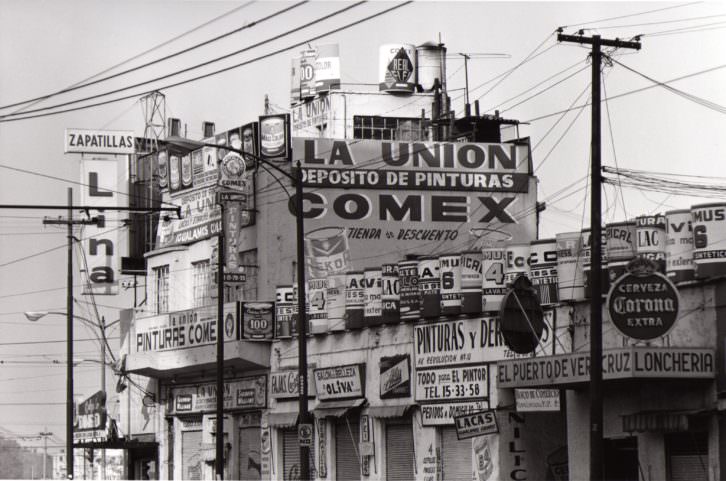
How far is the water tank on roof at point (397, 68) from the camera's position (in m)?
93.1

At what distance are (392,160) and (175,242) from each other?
9.79 m

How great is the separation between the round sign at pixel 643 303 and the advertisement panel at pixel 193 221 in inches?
1062

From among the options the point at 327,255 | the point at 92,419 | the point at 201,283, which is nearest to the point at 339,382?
the point at 327,255

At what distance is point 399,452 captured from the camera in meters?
44.2

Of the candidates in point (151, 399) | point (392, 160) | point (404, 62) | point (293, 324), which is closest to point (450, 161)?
point (392, 160)

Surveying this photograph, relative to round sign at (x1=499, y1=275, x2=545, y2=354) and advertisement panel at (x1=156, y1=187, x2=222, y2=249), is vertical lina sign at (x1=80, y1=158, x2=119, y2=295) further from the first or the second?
round sign at (x1=499, y1=275, x2=545, y2=354)

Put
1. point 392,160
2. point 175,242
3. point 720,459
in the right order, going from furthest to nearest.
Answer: point 175,242 < point 392,160 < point 720,459

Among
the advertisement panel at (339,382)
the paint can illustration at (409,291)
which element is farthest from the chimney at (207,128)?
the paint can illustration at (409,291)

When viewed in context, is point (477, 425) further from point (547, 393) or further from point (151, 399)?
point (151, 399)

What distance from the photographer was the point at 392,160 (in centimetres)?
5747

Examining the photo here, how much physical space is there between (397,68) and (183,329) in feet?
134

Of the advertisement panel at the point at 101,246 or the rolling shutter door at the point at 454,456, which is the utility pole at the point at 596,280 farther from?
the advertisement panel at the point at 101,246

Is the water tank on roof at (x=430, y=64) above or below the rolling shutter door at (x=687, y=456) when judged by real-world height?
above

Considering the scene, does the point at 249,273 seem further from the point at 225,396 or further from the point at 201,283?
the point at 225,396
